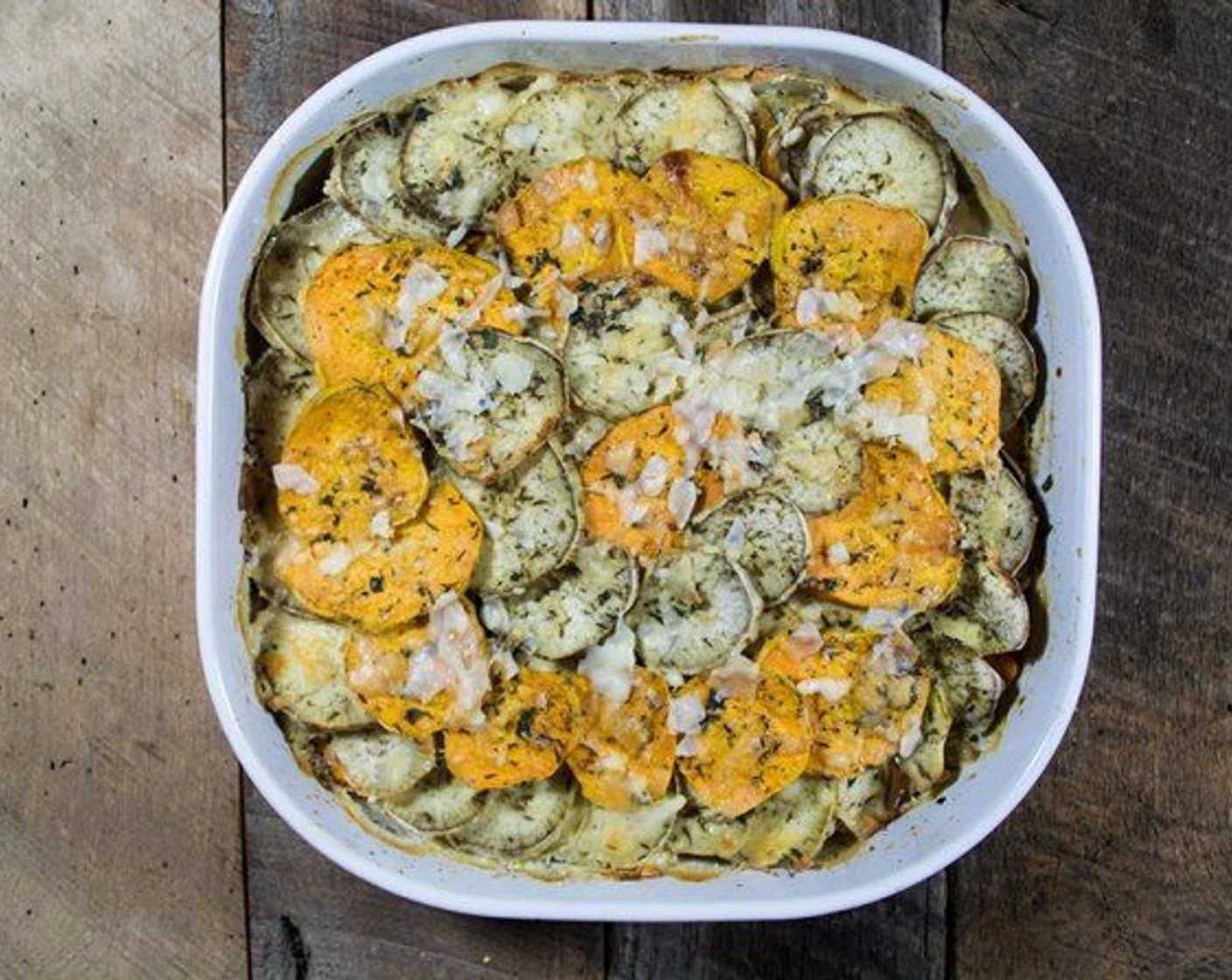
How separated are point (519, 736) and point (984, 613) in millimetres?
513

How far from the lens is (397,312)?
139 centimetres

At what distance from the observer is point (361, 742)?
149cm

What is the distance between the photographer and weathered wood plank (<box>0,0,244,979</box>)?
165 cm

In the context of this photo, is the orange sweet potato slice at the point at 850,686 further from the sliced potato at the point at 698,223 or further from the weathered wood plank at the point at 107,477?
the weathered wood plank at the point at 107,477

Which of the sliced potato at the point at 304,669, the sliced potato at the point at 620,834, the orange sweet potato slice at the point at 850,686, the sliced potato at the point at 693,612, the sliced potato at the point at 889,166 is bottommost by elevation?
the sliced potato at the point at 620,834

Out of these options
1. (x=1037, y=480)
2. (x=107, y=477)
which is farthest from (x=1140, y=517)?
(x=107, y=477)

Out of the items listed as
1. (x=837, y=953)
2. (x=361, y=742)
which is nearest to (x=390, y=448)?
(x=361, y=742)

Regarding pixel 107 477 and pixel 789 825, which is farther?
pixel 107 477

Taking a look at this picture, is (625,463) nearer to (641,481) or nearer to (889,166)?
(641,481)

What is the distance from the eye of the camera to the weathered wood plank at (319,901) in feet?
5.34

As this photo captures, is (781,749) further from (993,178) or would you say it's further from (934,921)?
(993,178)

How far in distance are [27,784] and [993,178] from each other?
1339 mm

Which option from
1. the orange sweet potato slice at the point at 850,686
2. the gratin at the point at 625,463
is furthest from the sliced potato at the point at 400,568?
the orange sweet potato slice at the point at 850,686

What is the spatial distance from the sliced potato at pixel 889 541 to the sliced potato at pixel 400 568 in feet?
1.18
